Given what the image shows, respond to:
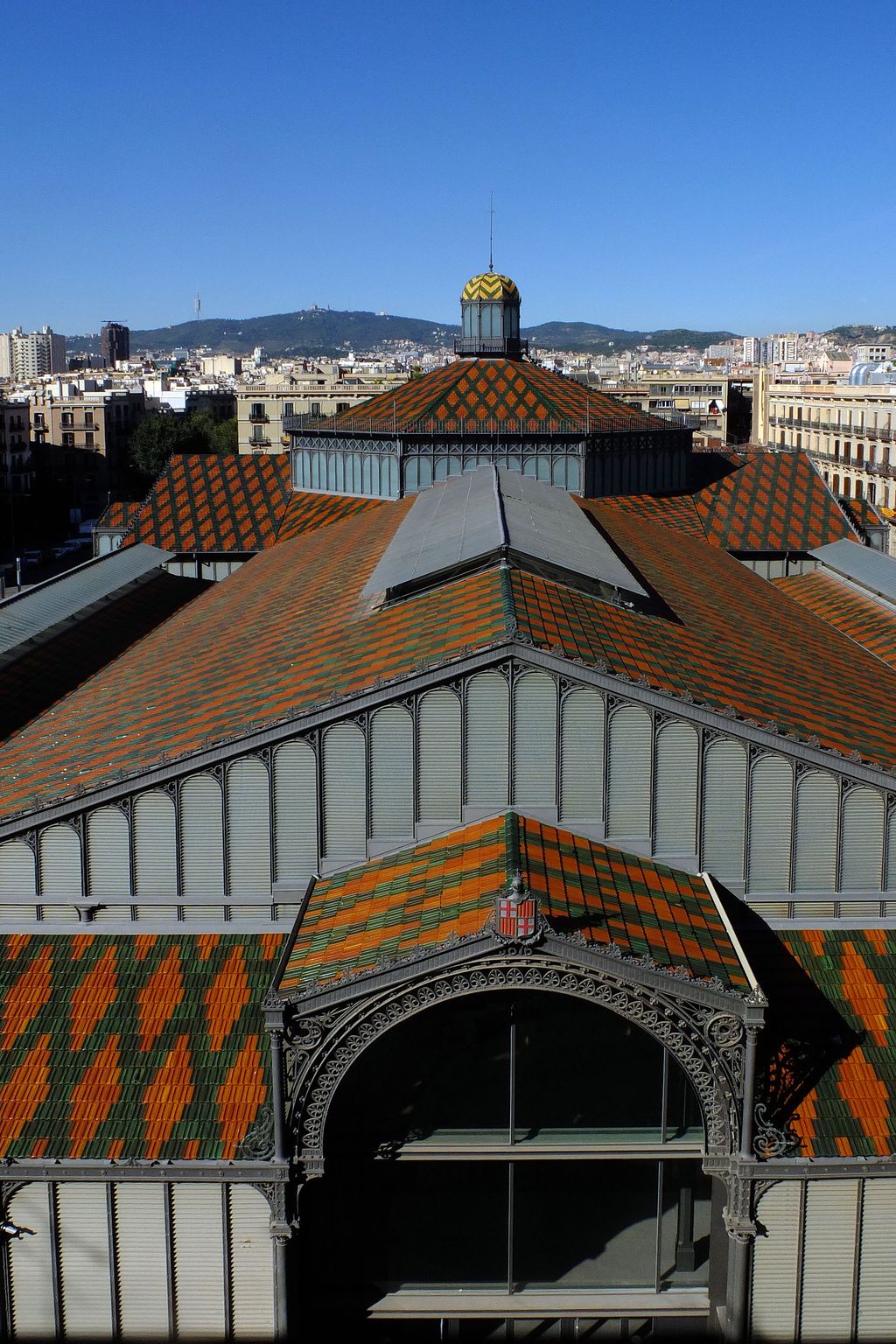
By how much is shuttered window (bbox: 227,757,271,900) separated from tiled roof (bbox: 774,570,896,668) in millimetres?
20207

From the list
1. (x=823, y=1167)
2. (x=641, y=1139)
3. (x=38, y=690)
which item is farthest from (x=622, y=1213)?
(x=38, y=690)

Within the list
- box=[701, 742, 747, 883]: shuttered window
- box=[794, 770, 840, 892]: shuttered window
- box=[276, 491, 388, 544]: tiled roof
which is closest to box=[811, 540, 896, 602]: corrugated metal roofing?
box=[276, 491, 388, 544]: tiled roof

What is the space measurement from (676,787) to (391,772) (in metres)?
4.43

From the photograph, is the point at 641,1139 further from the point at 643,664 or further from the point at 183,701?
the point at 183,701

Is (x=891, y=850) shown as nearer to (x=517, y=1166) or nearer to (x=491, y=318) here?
(x=517, y=1166)

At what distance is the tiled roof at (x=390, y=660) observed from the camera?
22.8 m

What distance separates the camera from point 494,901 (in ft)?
59.8

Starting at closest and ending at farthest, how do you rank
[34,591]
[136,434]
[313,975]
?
[313,975] → [34,591] → [136,434]

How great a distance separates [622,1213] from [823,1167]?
3256 millimetres

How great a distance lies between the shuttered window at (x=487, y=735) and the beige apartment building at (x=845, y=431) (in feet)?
236

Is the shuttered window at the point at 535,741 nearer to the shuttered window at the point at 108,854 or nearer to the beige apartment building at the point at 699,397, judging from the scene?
the shuttered window at the point at 108,854

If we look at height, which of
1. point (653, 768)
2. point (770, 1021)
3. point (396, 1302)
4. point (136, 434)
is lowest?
point (396, 1302)

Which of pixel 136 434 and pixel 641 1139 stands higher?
pixel 136 434

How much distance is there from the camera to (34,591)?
45.6 metres
